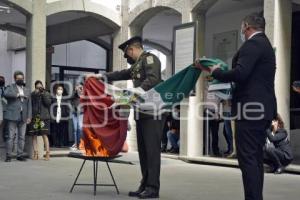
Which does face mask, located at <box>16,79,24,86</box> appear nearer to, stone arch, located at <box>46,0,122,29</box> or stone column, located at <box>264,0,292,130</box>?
stone arch, located at <box>46,0,122,29</box>

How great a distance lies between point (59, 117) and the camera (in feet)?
50.2

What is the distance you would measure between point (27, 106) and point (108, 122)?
18.2ft

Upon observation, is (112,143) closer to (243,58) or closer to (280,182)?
(243,58)

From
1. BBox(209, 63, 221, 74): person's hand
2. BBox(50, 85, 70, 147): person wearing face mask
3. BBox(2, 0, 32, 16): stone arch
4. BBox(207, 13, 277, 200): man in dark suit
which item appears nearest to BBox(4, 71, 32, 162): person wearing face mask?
BBox(2, 0, 32, 16): stone arch

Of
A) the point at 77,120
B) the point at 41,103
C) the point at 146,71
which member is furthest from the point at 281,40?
the point at 77,120

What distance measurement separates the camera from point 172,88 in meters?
7.41

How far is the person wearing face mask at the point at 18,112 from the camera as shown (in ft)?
41.3

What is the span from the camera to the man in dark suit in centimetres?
558

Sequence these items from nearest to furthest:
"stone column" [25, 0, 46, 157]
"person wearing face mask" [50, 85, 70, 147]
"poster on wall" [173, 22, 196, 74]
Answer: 1. "poster on wall" [173, 22, 196, 74]
2. "stone column" [25, 0, 46, 157]
3. "person wearing face mask" [50, 85, 70, 147]

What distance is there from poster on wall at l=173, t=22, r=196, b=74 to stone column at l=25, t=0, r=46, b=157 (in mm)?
3242

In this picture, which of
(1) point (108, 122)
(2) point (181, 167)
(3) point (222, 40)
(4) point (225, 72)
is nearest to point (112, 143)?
(1) point (108, 122)

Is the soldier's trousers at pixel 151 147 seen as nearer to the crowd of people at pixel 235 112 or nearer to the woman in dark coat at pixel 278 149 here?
the crowd of people at pixel 235 112

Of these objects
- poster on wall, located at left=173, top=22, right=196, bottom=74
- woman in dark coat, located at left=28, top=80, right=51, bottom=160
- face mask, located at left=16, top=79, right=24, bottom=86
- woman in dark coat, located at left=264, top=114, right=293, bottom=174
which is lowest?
woman in dark coat, located at left=264, top=114, right=293, bottom=174

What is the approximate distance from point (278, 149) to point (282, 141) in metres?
0.17
